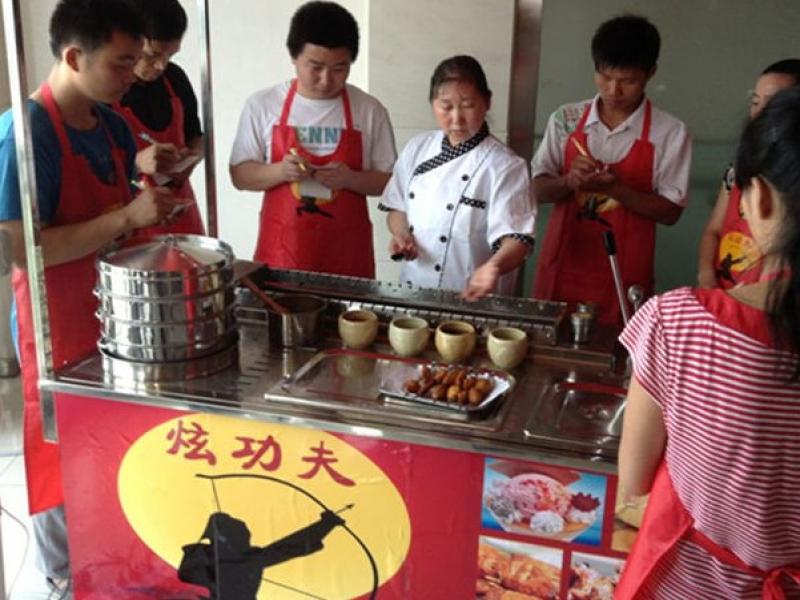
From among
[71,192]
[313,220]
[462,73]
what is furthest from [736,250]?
[71,192]

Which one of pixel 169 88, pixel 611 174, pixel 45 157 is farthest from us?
pixel 169 88

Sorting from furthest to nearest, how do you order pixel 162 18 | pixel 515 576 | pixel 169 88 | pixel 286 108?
pixel 169 88 → pixel 286 108 → pixel 162 18 → pixel 515 576

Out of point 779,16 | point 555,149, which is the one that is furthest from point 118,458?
point 779,16

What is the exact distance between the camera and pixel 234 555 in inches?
62.7

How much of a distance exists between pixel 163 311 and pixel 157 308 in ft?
0.04

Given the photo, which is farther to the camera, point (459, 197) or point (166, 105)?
point (166, 105)

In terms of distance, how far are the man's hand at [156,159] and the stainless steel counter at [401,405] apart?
0.53m

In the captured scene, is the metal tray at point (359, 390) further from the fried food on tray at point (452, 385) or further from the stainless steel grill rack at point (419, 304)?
the stainless steel grill rack at point (419, 304)

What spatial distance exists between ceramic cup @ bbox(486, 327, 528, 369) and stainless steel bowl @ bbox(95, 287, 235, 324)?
0.55 metres

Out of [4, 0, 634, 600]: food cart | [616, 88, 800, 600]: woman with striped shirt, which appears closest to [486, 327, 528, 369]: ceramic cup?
[4, 0, 634, 600]: food cart

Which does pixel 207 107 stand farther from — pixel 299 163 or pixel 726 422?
pixel 726 422

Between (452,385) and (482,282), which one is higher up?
(482,282)

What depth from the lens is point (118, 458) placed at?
1598 millimetres

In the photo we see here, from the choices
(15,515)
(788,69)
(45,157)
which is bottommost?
(15,515)
